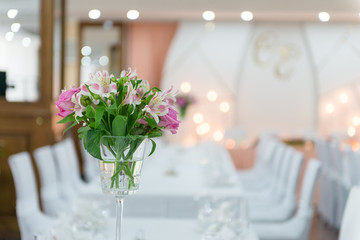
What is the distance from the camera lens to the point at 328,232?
19.5 ft

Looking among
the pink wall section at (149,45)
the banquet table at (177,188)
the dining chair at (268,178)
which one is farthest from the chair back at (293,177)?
the pink wall section at (149,45)

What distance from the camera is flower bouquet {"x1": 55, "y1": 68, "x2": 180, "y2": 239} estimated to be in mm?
1854

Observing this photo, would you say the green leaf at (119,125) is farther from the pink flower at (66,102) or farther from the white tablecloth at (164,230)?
the white tablecloth at (164,230)

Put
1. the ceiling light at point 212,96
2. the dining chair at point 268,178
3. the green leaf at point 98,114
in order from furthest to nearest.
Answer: the ceiling light at point 212,96 → the dining chair at point 268,178 → the green leaf at point 98,114

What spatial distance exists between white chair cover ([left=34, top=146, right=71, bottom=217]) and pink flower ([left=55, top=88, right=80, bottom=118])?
2.56 metres

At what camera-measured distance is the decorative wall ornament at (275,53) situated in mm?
10086

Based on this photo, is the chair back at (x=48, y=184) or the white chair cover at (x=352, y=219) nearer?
the white chair cover at (x=352, y=219)

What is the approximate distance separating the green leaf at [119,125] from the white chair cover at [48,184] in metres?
2.62

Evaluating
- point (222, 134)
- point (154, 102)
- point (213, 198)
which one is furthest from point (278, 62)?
point (154, 102)

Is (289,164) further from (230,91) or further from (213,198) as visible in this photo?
(230,91)

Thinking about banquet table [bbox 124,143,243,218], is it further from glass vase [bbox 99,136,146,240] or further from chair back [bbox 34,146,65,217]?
glass vase [bbox 99,136,146,240]

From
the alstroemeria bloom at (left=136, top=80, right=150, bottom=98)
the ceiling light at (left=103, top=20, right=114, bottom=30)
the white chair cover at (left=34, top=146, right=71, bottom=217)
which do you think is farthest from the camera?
the ceiling light at (left=103, top=20, right=114, bottom=30)

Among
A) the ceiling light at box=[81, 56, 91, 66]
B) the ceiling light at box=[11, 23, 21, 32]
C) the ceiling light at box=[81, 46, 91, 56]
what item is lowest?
the ceiling light at box=[11, 23, 21, 32]

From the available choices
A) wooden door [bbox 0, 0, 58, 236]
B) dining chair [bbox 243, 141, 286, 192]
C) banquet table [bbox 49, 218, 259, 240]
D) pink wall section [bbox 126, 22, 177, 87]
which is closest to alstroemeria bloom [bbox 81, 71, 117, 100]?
banquet table [bbox 49, 218, 259, 240]
